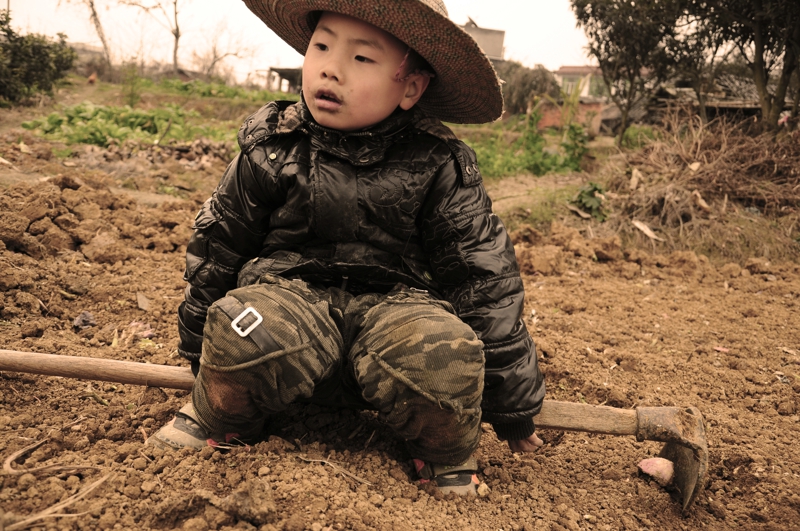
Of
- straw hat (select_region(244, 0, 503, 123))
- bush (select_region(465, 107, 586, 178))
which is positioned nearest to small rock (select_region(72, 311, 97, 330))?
straw hat (select_region(244, 0, 503, 123))

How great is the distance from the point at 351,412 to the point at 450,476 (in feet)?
1.53

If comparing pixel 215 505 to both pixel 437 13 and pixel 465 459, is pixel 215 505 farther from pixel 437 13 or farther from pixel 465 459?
pixel 437 13

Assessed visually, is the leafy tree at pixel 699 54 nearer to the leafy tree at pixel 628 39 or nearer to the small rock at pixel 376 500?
the leafy tree at pixel 628 39

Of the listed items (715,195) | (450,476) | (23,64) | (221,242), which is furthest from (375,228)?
(23,64)

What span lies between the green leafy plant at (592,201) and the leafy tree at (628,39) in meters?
4.85

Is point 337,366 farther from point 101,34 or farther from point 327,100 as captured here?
point 101,34

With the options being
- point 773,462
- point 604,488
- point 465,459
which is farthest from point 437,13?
point 773,462

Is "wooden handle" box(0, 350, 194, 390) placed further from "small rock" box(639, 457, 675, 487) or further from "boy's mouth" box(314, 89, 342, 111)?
"small rock" box(639, 457, 675, 487)

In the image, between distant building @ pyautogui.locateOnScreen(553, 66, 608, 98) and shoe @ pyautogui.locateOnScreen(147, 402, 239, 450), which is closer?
shoe @ pyautogui.locateOnScreen(147, 402, 239, 450)

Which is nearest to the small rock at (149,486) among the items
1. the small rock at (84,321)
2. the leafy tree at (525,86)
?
the small rock at (84,321)

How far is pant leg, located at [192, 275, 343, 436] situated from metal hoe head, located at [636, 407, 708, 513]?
92 centimetres

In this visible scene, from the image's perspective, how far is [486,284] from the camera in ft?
5.90

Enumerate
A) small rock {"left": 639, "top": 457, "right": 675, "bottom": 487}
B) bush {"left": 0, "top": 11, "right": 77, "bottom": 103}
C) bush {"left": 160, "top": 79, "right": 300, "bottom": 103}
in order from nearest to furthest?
small rock {"left": 639, "top": 457, "right": 675, "bottom": 487} < bush {"left": 0, "top": 11, "right": 77, "bottom": 103} < bush {"left": 160, "top": 79, "right": 300, "bottom": 103}

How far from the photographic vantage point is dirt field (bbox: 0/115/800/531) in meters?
1.38
